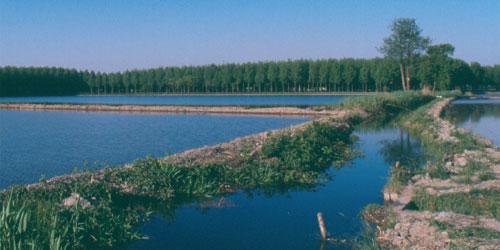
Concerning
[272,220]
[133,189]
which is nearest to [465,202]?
[272,220]

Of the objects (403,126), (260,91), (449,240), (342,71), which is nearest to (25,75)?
(260,91)

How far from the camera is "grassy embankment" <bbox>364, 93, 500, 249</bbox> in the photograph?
28.9ft

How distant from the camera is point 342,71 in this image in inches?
4131

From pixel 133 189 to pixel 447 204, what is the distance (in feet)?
27.6

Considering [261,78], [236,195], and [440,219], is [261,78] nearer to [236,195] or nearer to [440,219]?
[236,195]

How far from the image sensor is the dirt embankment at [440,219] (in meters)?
8.48

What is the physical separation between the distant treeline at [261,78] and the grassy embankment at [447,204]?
70.5m

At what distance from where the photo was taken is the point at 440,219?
9.77 meters

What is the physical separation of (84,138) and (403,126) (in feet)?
71.1

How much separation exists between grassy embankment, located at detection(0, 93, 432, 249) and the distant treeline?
69819 mm

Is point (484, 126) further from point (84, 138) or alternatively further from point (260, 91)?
point (260, 91)

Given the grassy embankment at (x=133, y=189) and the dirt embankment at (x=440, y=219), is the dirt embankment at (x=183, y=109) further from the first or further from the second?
the dirt embankment at (x=440, y=219)

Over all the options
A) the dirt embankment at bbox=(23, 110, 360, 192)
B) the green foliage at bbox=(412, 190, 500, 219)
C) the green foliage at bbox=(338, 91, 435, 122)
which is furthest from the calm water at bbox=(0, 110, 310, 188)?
the green foliage at bbox=(412, 190, 500, 219)

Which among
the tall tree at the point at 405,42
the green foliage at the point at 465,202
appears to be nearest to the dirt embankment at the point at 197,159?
the green foliage at the point at 465,202
